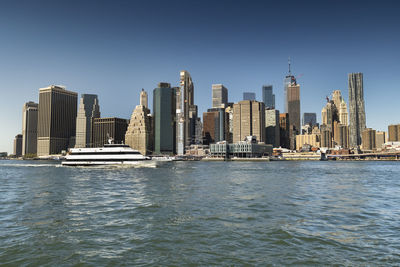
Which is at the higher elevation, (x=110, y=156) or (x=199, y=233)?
(x=110, y=156)

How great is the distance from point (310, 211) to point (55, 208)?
2354 cm

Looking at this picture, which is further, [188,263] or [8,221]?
[8,221]

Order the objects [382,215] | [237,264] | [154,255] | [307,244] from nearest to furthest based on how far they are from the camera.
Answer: [237,264], [154,255], [307,244], [382,215]

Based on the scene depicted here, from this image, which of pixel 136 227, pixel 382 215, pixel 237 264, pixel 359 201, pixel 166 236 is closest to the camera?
pixel 237 264

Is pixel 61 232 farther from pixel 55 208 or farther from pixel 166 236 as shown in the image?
pixel 55 208

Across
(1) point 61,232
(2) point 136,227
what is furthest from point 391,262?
(1) point 61,232

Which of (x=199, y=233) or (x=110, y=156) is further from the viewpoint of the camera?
(x=110, y=156)

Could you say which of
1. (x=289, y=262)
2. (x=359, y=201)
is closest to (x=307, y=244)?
(x=289, y=262)

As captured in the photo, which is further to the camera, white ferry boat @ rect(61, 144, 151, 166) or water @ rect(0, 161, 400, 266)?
white ferry boat @ rect(61, 144, 151, 166)

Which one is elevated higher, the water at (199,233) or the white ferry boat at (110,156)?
the white ferry boat at (110,156)

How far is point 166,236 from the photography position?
57.4 ft

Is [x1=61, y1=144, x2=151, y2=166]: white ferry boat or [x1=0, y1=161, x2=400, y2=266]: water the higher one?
[x1=61, y1=144, x2=151, y2=166]: white ferry boat

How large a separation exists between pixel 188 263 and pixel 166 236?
15.4ft

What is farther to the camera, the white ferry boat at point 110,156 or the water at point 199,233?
the white ferry boat at point 110,156
